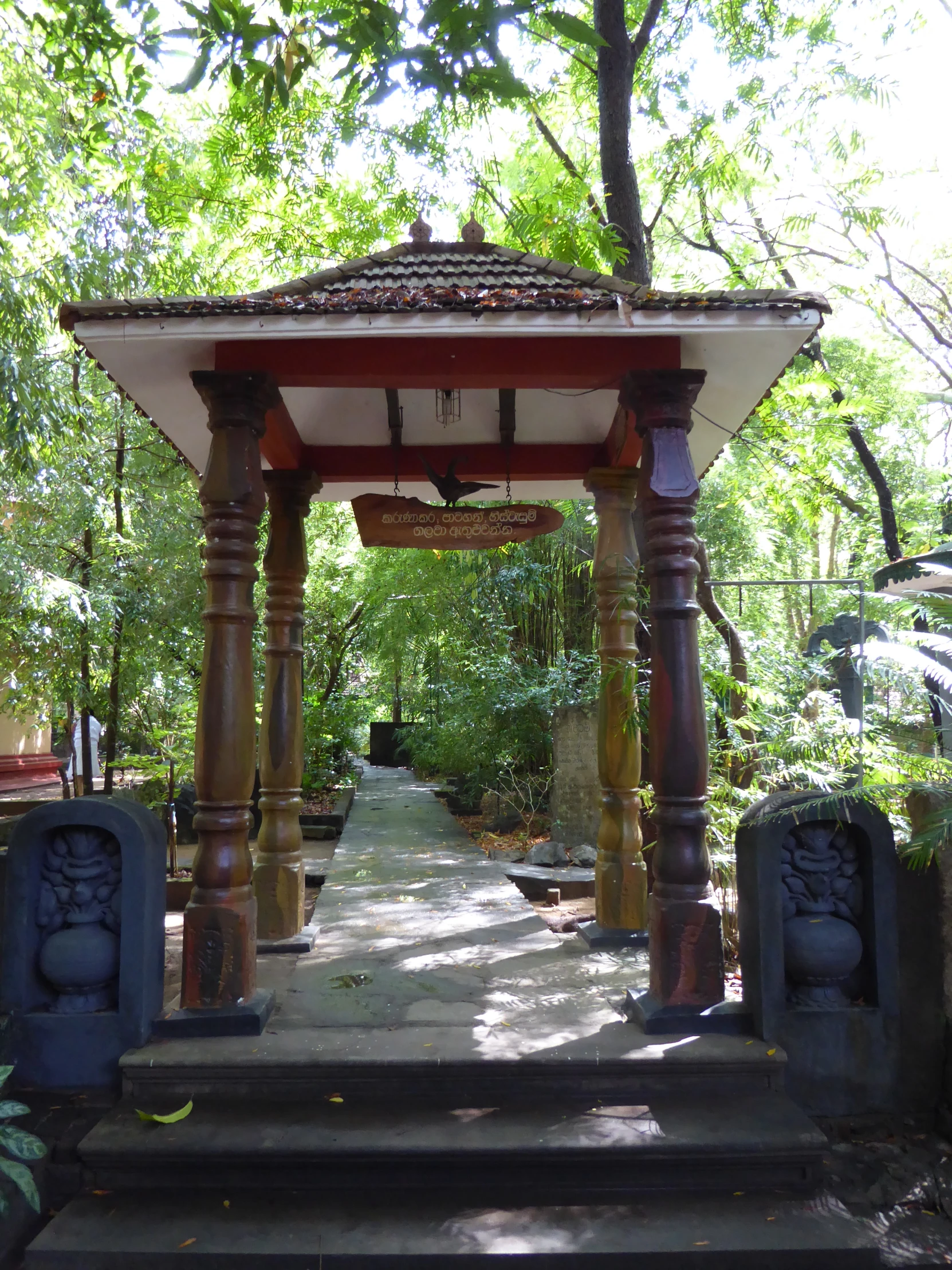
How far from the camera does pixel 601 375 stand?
4.07 meters

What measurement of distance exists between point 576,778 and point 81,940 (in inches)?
232

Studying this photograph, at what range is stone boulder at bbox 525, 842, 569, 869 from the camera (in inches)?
322

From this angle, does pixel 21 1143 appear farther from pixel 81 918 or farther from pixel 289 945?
pixel 289 945

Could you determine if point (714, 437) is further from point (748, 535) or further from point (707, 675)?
point (748, 535)

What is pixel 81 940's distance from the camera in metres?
3.65

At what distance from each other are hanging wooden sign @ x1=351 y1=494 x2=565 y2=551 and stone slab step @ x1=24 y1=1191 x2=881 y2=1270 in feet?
9.95

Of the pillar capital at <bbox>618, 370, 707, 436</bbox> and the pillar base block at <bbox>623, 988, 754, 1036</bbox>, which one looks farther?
the pillar capital at <bbox>618, 370, 707, 436</bbox>

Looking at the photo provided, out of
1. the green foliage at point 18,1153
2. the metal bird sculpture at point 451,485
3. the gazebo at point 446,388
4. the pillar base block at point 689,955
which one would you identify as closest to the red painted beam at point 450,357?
the gazebo at point 446,388

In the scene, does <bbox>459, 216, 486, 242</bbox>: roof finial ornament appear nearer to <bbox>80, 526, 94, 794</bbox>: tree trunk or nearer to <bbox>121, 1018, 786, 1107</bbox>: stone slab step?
<bbox>121, 1018, 786, 1107</bbox>: stone slab step

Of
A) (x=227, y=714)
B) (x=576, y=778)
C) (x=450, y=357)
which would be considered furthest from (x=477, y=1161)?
(x=576, y=778)

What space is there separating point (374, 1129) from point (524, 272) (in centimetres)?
399

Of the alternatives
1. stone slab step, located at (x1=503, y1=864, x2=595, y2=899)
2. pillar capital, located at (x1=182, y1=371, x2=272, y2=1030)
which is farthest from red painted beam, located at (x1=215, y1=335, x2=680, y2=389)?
stone slab step, located at (x1=503, y1=864, x2=595, y2=899)

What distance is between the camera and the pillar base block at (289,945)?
16.5ft

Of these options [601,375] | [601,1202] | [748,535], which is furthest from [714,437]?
[748,535]
